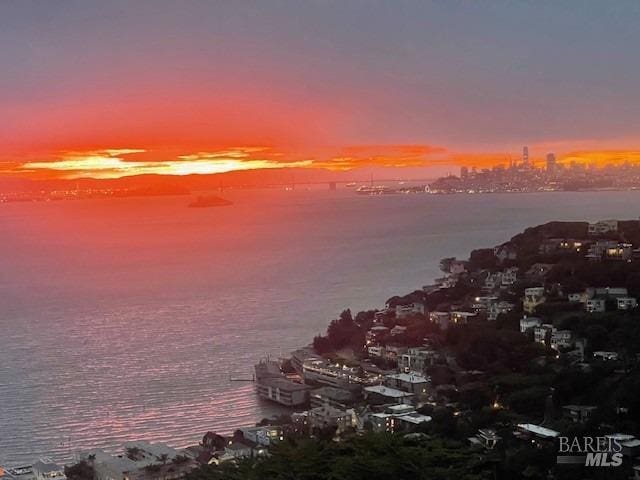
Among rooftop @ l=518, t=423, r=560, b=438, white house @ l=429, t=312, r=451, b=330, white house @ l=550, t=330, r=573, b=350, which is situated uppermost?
white house @ l=550, t=330, r=573, b=350

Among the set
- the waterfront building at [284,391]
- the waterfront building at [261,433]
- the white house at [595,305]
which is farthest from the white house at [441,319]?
the waterfront building at [261,433]

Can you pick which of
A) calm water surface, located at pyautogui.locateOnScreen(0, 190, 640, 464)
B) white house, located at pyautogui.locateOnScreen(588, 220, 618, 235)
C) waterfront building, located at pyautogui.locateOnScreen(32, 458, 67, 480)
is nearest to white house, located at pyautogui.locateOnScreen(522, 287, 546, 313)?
calm water surface, located at pyautogui.locateOnScreen(0, 190, 640, 464)

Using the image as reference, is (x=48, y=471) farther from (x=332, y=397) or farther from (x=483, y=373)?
(x=483, y=373)

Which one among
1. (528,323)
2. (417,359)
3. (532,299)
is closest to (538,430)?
(417,359)

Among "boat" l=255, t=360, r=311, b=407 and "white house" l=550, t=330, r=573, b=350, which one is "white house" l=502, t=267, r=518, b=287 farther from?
"boat" l=255, t=360, r=311, b=407

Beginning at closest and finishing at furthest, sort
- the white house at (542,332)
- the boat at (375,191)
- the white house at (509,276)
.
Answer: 1. the white house at (542,332)
2. the white house at (509,276)
3. the boat at (375,191)

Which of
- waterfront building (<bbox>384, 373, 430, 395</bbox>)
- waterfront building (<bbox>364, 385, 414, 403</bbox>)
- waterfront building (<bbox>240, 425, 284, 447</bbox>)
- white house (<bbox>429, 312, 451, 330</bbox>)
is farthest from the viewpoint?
white house (<bbox>429, 312, 451, 330</bbox>)

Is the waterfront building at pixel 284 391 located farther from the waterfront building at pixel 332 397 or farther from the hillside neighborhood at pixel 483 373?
the waterfront building at pixel 332 397

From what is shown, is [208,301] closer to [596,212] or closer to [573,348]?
[573,348]
